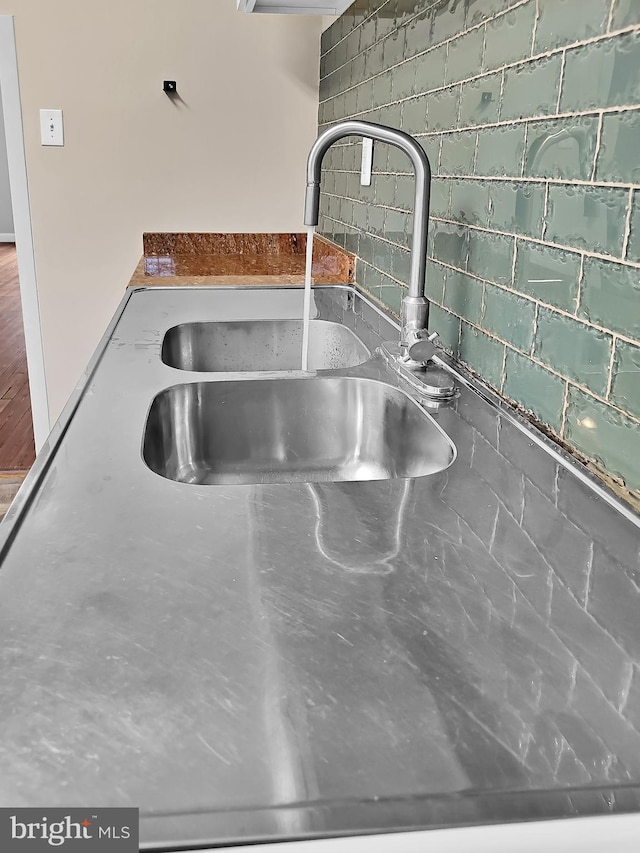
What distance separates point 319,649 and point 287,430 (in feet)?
2.35

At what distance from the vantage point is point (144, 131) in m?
2.46

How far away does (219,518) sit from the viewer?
0.68 metres

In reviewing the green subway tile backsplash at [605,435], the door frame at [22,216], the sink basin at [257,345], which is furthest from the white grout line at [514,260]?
the door frame at [22,216]

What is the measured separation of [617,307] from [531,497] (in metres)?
0.20

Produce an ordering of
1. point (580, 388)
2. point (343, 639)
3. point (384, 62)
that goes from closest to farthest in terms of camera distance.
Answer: point (343, 639)
point (580, 388)
point (384, 62)

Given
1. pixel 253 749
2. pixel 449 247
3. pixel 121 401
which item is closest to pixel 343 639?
pixel 253 749

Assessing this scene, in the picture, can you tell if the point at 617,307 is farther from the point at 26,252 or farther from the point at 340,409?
the point at 26,252

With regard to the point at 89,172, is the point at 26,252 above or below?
below

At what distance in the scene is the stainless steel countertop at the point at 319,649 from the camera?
0.38m

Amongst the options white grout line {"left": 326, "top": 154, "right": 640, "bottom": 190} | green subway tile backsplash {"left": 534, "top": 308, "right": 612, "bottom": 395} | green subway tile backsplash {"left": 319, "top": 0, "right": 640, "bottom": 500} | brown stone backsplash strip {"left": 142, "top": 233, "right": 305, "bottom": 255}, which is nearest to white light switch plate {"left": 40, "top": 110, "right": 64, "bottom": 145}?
brown stone backsplash strip {"left": 142, "top": 233, "right": 305, "bottom": 255}

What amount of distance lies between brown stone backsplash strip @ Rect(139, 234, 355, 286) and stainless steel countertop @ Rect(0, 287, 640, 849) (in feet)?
5.02

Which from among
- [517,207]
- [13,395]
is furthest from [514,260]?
[13,395]

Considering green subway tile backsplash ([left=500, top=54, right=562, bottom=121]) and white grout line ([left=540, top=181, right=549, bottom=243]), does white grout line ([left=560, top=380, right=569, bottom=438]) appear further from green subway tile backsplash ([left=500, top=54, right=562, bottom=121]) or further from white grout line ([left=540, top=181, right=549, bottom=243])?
green subway tile backsplash ([left=500, top=54, right=562, bottom=121])

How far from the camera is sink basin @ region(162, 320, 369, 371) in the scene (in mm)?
1562
